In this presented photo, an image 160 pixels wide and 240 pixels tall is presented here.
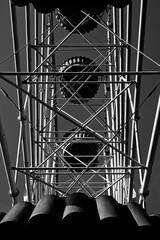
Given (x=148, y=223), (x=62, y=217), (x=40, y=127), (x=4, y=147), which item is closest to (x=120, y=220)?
(x=148, y=223)

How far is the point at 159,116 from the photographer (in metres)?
7.80

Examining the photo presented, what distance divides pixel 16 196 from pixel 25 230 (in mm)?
3441

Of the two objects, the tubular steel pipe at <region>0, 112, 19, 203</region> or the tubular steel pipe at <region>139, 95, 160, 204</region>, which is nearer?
the tubular steel pipe at <region>139, 95, 160, 204</region>

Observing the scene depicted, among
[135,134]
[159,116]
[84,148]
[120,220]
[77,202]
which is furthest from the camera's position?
[84,148]

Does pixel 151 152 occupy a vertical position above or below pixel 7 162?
above

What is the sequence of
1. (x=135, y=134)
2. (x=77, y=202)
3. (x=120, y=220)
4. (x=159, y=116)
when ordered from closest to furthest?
(x=120, y=220) < (x=77, y=202) < (x=159, y=116) < (x=135, y=134)

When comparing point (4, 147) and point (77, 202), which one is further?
point (4, 147)

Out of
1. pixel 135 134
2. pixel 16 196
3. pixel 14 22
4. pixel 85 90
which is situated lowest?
pixel 16 196

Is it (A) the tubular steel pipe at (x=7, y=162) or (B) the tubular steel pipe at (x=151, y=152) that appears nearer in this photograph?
(B) the tubular steel pipe at (x=151, y=152)

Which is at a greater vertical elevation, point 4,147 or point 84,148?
point 4,147

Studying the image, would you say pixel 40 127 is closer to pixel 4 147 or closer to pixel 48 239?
pixel 4 147

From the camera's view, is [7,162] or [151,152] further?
[7,162]

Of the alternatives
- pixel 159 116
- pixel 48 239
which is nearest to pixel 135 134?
pixel 159 116

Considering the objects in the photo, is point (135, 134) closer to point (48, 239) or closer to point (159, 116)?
point (159, 116)
